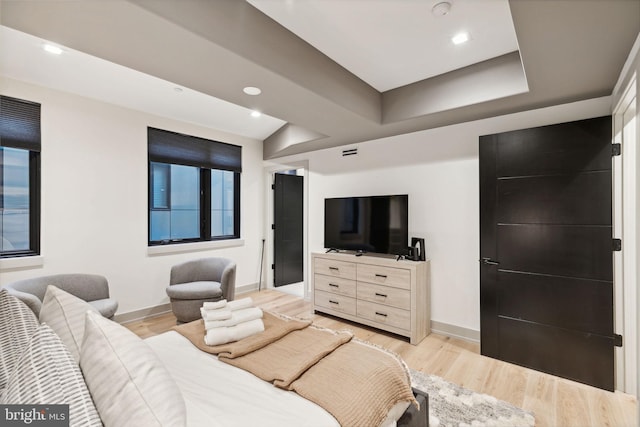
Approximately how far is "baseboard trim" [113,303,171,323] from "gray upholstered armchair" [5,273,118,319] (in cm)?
59

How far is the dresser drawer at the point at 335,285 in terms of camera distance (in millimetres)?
3549

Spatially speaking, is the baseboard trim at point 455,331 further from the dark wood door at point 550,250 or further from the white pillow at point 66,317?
the white pillow at point 66,317

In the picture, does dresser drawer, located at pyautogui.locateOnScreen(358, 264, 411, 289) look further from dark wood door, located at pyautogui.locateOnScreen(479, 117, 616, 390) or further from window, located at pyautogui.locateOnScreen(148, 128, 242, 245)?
window, located at pyautogui.locateOnScreen(148, 128, 242, 245)

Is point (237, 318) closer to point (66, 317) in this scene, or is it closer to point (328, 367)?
point (328, 367)

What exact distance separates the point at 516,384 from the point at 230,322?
2.30 m

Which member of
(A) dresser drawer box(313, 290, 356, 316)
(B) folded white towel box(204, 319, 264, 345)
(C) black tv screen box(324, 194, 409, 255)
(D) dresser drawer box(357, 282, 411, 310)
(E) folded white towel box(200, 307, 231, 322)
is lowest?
(A) dresser drawer box(313, 290, 356, 316)

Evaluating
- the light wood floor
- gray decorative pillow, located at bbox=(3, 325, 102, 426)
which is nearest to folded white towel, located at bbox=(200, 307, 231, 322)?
gray decorative pillow, located at bbox=(3, 325, 102, 426)

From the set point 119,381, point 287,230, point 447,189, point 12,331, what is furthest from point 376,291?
point 12,331

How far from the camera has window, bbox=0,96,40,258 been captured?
2.74 meters

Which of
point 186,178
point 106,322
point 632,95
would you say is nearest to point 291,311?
point 186,178

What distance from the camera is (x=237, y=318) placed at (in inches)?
73.3

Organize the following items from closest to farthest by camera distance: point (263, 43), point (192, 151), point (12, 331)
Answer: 1. point (12, 331)
2. point (263, 43)
3. point (192, 151)

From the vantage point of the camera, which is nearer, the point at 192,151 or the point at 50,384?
the point at 50,384

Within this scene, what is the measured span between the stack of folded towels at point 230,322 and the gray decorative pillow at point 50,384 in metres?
0.86
